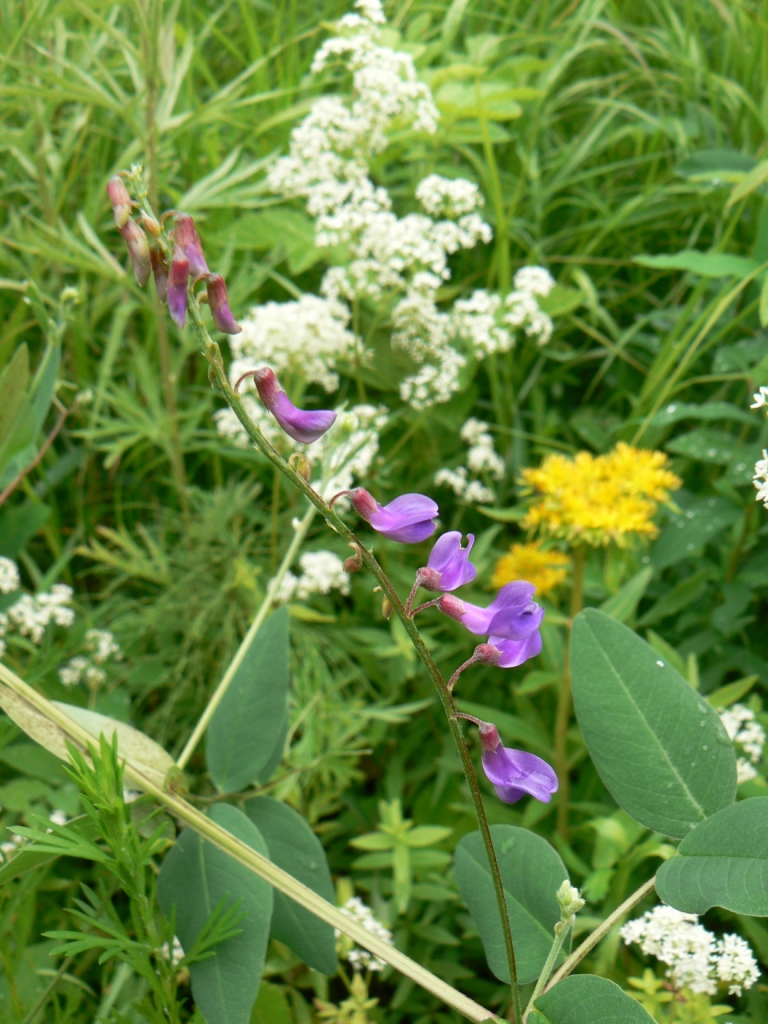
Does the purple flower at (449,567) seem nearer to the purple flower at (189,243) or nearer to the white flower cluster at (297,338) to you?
the purple flower at (189,243)

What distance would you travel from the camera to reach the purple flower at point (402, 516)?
62 centimetres

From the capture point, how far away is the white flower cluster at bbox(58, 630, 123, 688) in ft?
4.88

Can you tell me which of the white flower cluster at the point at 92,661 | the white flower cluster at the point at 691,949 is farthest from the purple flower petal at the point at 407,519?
the white flower cluster at the point at 92,661

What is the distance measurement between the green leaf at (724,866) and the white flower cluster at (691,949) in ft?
0.55

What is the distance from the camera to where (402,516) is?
2.08 ft

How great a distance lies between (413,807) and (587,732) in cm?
83

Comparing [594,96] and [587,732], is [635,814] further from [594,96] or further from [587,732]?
[594,96]

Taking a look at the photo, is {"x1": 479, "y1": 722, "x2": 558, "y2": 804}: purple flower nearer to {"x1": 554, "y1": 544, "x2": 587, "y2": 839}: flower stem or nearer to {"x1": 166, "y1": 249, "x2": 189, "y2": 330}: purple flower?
{"x1": 166, "y1": 249, "x2": 189, "y2": 330}: purple flower

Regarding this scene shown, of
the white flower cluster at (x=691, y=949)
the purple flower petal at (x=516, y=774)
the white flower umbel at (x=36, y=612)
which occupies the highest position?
the purple flower petal at (x=516, y=774)

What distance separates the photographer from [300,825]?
3.08 feet

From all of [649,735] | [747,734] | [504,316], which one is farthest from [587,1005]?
[504,316]

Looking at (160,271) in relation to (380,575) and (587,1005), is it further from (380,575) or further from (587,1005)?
(587,1005)

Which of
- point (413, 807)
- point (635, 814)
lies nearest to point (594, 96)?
point (413, 807)

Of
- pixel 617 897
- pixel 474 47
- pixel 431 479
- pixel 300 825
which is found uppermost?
pixel 474 47
